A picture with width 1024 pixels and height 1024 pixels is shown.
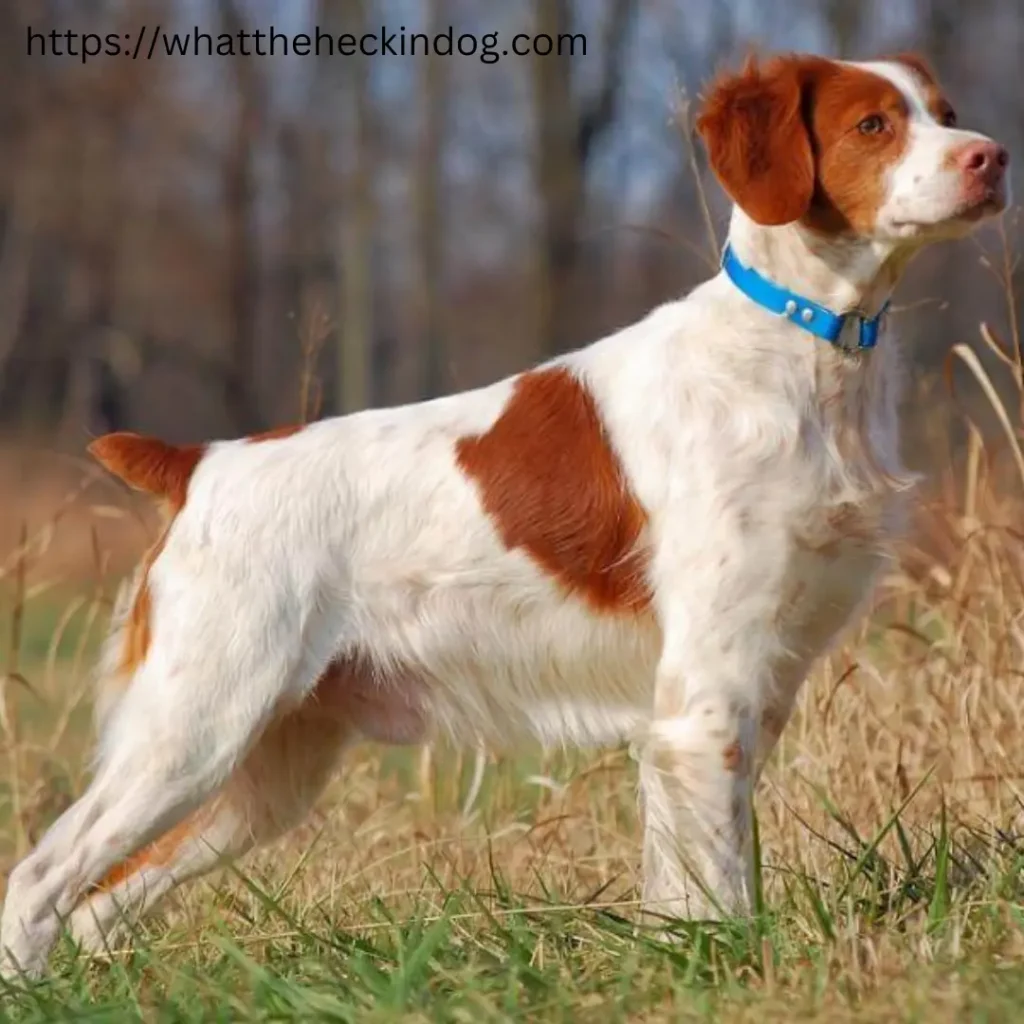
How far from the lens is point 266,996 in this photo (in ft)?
8.29

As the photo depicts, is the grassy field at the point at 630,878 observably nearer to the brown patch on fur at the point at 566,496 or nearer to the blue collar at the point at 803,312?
the brown patch on fur at the point at 566,496

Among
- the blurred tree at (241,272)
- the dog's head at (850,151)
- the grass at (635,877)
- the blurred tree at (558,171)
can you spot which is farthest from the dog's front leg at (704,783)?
the blurred tree at (241,272)

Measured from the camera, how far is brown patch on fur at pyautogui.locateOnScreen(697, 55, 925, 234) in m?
3.00

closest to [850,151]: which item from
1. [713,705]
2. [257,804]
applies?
[713,705]

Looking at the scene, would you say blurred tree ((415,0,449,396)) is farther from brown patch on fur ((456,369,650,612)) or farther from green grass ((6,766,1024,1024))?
green grass ((6,766,1024,1024))

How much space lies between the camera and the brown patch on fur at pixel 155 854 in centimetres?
328

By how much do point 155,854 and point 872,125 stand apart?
1794 mm

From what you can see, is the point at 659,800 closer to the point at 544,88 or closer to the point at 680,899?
the point at 680,899

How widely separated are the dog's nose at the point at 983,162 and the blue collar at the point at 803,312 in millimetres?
322

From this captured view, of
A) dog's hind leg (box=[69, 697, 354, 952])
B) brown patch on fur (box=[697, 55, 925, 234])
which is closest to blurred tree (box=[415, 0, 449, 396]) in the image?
dog's hind leg (box=[69, 697, 354, 952])

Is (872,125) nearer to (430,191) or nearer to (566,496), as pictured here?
(566,496)

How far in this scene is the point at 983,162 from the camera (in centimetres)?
287

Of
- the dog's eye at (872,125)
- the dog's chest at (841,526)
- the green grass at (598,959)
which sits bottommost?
the green grass at (598,959)

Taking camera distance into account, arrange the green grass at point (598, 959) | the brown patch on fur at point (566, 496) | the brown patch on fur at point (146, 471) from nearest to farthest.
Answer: the green grass at point (598, 959), the brown patch on fur at point (566, 496), the brown patch on fur at point (146, 471)
